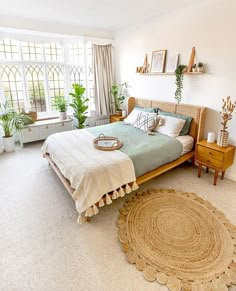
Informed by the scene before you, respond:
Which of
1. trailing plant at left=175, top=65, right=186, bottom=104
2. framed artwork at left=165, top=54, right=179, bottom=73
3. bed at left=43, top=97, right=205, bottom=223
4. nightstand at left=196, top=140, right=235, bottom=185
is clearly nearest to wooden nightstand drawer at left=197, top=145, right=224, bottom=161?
nightstand at left=196, top=140, right=235, bottom=185

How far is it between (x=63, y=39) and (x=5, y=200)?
12.8 feet

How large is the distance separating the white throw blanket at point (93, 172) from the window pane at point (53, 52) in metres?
3.07

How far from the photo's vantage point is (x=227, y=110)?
2875mm

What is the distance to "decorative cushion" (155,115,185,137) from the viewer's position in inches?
130

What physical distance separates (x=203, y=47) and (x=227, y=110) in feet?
3.47

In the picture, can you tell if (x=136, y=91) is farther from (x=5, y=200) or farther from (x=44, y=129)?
(x=5, y=200)

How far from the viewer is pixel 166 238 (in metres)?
2.03

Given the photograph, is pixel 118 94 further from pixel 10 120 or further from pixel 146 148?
pixel 146 148

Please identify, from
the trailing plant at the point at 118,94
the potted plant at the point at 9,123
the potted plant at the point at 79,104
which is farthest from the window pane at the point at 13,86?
the trailing plant at the point at 118,94

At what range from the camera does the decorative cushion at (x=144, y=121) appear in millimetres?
3486

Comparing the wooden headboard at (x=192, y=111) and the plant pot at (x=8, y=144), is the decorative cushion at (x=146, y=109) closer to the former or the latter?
the wooden headboard at (x=192, y=111)

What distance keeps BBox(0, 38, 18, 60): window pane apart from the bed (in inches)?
100

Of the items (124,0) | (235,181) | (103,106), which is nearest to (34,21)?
(124,0)

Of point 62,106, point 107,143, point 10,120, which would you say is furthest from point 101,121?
point 107,143
